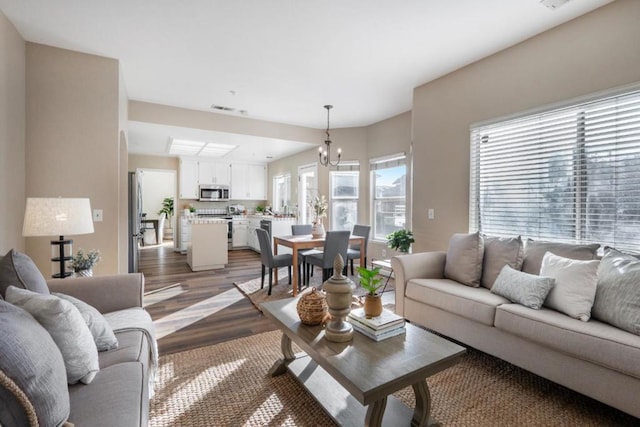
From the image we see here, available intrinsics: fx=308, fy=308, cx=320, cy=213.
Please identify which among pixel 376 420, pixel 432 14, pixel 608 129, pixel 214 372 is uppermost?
pixel 432 14

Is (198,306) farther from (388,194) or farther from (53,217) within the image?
(388,194)

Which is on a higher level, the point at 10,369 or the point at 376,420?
the point at 10,369

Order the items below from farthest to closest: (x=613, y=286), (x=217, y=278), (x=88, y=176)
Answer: (x=217, y=278) < (x=88, y=176) < (x=613, y=286)

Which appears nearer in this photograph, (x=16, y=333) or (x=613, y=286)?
(x=16, y=333)

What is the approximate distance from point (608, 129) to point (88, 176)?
4650 mm

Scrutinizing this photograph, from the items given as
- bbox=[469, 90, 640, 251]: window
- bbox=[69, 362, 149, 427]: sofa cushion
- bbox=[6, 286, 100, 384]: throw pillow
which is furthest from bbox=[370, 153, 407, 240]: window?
bbox=[6, 286, 100, 384]: throw pillow

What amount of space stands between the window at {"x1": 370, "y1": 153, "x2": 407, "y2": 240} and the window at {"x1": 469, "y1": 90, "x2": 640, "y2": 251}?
68.4 inches

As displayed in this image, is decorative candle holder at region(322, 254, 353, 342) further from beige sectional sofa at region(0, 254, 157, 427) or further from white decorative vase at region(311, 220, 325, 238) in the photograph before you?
white decorative vase at region(311, 220, 325, 238)

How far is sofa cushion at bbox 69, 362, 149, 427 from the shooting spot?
1.03 m

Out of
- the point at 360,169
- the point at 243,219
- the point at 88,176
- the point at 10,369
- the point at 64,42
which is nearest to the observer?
the point at 10,369

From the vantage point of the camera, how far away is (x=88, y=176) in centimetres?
314

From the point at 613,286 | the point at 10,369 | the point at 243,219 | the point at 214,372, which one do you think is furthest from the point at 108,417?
the point at 243,219

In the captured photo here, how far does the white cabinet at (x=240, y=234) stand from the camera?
7879mm

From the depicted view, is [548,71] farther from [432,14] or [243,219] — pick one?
[243,219]
